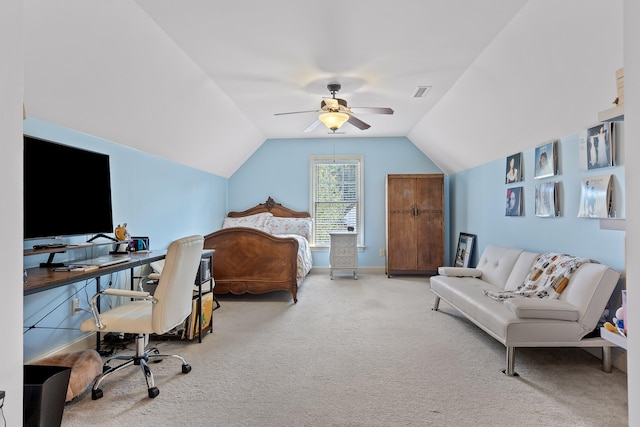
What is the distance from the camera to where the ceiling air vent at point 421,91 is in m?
3.91

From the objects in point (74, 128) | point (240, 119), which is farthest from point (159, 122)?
point (240, 119)

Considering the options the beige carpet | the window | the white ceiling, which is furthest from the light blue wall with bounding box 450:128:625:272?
the window

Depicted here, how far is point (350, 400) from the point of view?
2098mm

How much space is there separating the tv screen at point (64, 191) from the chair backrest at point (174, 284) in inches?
33.1

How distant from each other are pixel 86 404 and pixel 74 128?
2.07 metres

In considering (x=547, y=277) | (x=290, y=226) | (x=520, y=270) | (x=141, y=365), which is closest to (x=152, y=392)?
(x=141, y=365)

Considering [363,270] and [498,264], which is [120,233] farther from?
[363,270]

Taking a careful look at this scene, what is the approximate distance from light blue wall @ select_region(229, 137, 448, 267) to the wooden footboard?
2.24 m

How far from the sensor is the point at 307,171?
6.62 meters

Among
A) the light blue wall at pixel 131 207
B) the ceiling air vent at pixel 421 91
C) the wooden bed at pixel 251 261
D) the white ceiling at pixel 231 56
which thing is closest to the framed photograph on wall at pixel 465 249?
the white ceiling at pixel 231 56

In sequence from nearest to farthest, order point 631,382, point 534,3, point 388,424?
point 631,382, point 388,424, point 534,3

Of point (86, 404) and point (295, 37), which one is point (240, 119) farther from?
point (86, 404)

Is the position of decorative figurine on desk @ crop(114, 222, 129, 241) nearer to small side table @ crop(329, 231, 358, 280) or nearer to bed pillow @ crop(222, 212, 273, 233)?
bed pillow @ crop(222, 212, 273, 233)

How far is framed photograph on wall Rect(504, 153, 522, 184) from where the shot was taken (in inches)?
157
